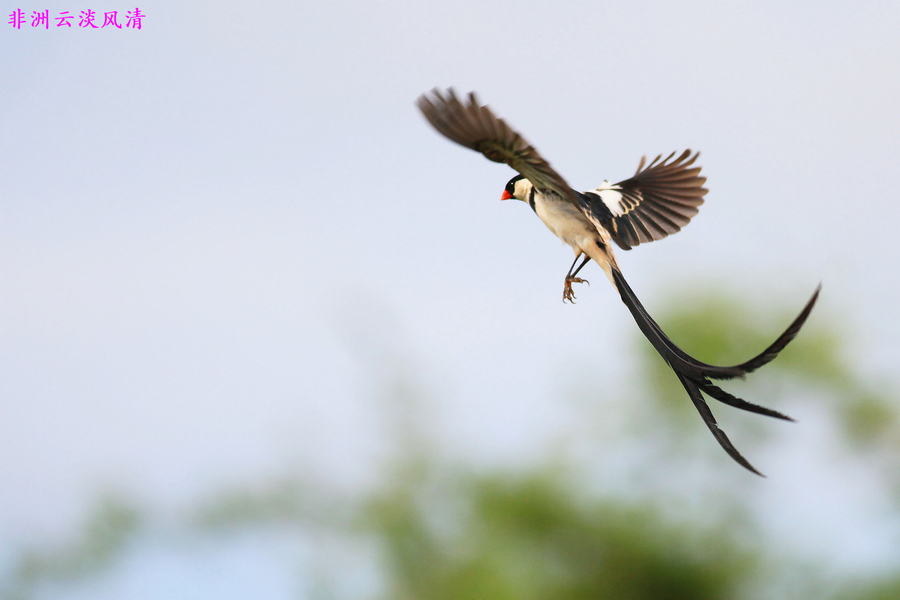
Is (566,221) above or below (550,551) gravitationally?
below

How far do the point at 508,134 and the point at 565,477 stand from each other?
7.10 metres

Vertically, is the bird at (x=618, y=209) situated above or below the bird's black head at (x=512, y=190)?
below

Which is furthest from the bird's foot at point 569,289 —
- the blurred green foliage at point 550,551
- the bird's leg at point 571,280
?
the blurred green foliage at point 550,551

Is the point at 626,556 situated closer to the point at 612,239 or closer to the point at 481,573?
the point at 481,573

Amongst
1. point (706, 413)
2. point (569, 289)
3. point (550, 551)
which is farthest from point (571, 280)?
point (550, 551)

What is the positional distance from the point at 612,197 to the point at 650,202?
119 mm

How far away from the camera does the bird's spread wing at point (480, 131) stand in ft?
4.92

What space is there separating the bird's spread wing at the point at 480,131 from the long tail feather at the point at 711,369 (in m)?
0.33

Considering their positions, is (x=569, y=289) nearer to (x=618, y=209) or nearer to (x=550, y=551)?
(x=618, y=209)

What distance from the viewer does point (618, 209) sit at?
2.31m

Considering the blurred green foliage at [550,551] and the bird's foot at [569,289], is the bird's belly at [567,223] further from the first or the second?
the blurred green foliage at [550,551]

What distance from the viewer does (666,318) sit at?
8.75 metres

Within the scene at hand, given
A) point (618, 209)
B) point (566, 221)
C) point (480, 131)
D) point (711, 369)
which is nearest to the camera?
point (711, 369)

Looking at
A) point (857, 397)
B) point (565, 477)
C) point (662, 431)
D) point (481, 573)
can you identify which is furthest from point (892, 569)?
point (481, 573)
